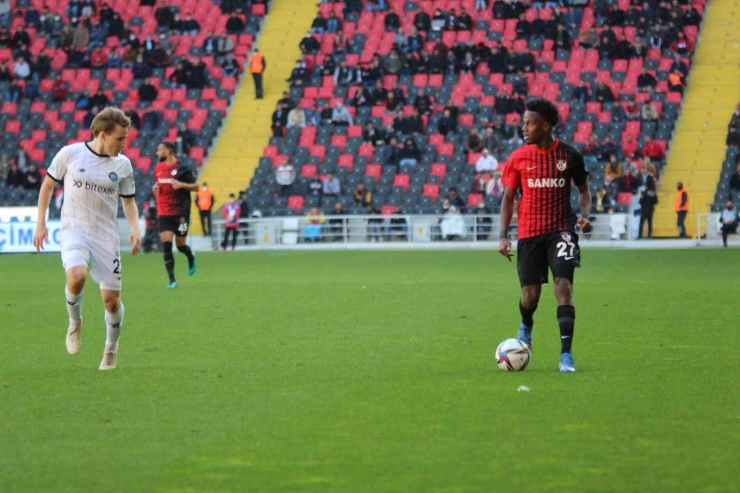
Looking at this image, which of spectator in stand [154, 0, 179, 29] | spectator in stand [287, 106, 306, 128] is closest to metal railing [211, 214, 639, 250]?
spectator in stand [287, 106, 306, 128]

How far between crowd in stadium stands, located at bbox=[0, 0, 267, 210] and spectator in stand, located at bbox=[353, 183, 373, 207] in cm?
663

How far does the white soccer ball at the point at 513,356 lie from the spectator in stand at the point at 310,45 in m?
33.9

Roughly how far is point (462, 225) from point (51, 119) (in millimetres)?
15675

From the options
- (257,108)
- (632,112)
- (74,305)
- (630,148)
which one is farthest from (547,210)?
(257,108)

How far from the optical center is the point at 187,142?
40531mm

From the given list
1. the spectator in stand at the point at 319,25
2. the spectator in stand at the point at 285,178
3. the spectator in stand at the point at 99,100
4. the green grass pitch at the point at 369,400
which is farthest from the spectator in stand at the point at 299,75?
the green grass pitch at the point at 369,400

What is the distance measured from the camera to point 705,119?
1497 inches

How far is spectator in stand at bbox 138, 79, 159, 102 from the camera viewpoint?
138ft

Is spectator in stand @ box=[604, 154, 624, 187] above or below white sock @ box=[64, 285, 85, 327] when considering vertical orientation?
above

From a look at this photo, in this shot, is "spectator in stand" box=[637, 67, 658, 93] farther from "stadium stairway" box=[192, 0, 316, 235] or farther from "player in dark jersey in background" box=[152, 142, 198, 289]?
"player in dark jersey in background" box=[152, 142, 198, 289]

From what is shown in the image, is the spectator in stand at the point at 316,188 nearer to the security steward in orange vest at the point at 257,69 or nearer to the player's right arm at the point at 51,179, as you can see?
the security steward in orange vest at the point at 257,69

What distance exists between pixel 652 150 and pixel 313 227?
33.1 ft

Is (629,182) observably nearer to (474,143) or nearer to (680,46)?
(474,143)

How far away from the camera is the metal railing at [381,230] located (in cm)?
3484
